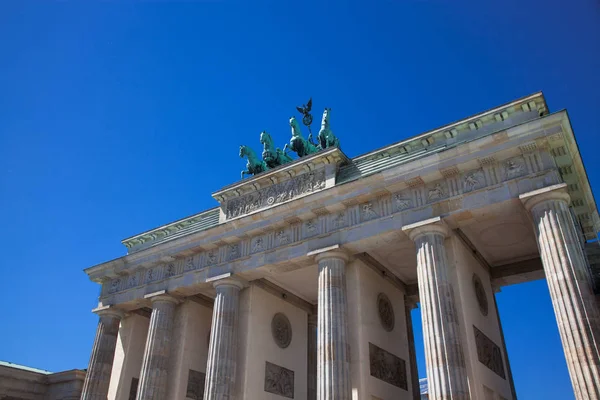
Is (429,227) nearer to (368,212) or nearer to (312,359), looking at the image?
(368,212)

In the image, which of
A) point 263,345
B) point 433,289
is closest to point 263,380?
point 263,345

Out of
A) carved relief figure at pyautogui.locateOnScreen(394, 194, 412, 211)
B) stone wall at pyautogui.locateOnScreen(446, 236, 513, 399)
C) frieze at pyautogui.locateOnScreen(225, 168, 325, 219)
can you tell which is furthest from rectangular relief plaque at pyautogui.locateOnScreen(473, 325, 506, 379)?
frieze at pyautogui.locateOnScreen(225, 168, 325, 219)

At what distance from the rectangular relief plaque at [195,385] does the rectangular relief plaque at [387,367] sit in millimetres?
9264

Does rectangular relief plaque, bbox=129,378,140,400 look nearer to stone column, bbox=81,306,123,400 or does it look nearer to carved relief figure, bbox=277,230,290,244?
stone column, bbox=81,306,123,400

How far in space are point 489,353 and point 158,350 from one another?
14248mm

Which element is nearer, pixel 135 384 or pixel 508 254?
pixel 508 254

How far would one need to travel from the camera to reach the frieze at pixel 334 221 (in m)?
18.3

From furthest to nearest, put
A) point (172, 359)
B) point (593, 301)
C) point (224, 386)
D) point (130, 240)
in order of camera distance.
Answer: point (130, 240) → point (172, 359) → point (224, 386) → point (593, 301)

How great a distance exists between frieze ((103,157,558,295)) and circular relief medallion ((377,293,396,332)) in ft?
13.0

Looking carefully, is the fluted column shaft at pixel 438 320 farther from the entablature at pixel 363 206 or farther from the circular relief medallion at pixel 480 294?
the circular relief medallion at pixel 480 294

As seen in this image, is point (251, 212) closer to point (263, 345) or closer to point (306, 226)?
point (306, 226)

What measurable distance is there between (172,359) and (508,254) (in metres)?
15.8

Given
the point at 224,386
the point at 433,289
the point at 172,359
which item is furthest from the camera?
the point at 172,359

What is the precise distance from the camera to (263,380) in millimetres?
22125
